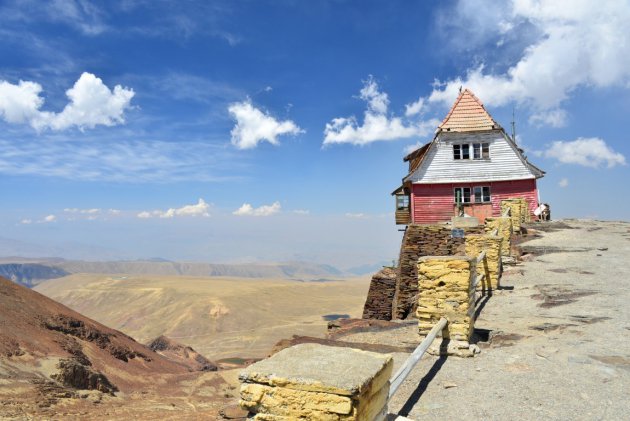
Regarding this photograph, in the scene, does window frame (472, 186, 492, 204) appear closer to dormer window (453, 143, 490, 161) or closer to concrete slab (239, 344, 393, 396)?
dormer window (453, 143, 490, 161)

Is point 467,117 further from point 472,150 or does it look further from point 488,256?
point 488,256

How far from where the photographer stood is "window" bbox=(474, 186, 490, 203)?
2631 cm

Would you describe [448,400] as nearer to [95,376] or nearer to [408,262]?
[95,376]

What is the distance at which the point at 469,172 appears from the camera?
86.1ft

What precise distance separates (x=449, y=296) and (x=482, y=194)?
67.6 ft

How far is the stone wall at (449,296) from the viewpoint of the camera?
751 cm

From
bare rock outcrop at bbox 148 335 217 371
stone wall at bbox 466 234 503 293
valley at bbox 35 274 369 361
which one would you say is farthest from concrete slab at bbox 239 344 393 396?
valley at bbox 35 274 369 361

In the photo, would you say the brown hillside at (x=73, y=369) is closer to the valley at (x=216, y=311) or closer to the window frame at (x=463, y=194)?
the window frame at (x=463, y=194)

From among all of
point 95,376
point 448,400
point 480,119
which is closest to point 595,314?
point 448,400

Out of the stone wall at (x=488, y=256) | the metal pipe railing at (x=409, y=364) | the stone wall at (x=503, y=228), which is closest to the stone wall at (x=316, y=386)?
the metal pipe railing at (x=409, y=364)

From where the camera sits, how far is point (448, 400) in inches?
218

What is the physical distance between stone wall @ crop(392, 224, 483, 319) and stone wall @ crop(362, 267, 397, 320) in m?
0.82

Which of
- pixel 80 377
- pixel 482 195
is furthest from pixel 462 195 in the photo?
pixel 80 377

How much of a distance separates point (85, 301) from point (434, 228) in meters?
95.8
